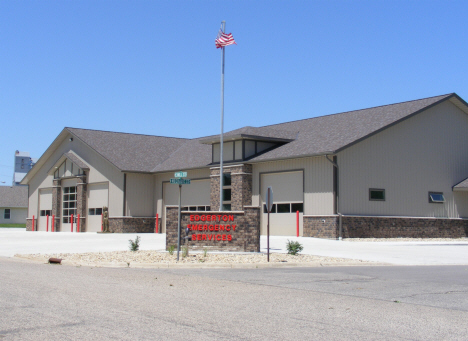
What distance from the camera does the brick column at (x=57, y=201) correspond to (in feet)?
148

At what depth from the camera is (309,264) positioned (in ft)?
54.3

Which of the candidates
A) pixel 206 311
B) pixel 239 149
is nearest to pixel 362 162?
pixel 239 149

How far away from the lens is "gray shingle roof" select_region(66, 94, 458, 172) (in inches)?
1231

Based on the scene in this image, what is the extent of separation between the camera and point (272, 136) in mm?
34500

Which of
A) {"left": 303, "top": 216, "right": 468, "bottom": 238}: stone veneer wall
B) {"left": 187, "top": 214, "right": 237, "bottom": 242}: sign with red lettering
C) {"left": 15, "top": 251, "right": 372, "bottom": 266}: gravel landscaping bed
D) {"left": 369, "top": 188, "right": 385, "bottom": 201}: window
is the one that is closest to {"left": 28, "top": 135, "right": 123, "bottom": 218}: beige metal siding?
{"left": 303, "top": 216, "right": 468, "bottom": 238}: stone veneer wall

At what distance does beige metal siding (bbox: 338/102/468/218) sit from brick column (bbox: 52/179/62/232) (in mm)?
25233

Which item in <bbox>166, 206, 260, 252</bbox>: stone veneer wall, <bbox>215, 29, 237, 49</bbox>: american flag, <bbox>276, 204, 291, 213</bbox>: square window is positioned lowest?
<bbox>166, 206, 260, 252</bbox>: stone veneer wall

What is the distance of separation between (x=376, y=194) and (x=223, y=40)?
1128 cm

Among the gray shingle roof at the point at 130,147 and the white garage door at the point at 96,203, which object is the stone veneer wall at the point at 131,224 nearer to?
the white garage door at the point at 96,203

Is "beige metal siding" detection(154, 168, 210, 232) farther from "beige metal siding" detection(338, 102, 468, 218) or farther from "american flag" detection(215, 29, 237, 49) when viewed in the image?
"beige metal siding" detection(338, 102, 468, 218)

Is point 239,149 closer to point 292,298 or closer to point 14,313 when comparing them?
point 292,298

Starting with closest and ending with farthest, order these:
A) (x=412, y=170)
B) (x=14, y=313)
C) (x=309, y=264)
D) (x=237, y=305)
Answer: (x=14, y=313)
(x=237, y=305)
(x=309, y=264)
(x=412, y=170)

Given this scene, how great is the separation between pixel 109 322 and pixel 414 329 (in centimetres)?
387

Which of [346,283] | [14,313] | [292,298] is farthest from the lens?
[346,283]
